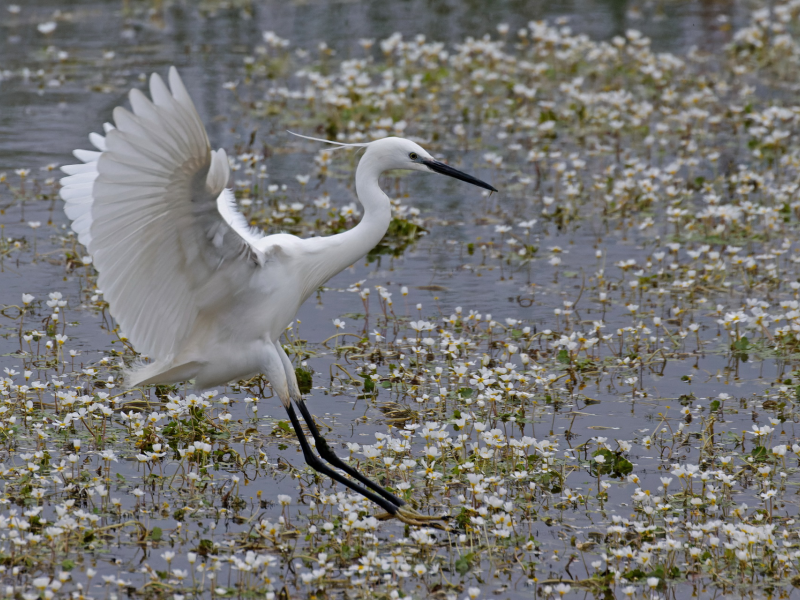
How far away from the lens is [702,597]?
376 centimetres

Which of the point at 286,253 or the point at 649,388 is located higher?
the point at 286,253

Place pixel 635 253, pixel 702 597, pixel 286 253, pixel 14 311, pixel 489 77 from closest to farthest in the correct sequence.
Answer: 1. pixel 702 597
2. pixel 286 253
3. pixel 14 311
4. pixel 635 253
5. pixel 489 77

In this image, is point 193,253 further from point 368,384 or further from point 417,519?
point 368,384

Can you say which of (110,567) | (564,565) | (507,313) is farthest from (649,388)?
(110,567)

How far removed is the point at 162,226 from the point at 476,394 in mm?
1979

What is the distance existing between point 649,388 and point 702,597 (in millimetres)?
1838

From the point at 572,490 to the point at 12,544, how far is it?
211cm

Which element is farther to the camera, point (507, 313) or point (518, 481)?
point (507, 313)

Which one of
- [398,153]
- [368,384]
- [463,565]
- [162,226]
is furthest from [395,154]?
[463,565]

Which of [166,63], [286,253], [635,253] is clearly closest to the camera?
[286,253]

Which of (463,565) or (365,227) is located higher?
(365,227)

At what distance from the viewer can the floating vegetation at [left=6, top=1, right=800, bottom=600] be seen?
387 cm

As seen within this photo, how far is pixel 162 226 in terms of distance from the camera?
12.9 feet

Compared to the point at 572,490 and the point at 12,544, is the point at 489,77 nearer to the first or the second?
the point at 572,490
